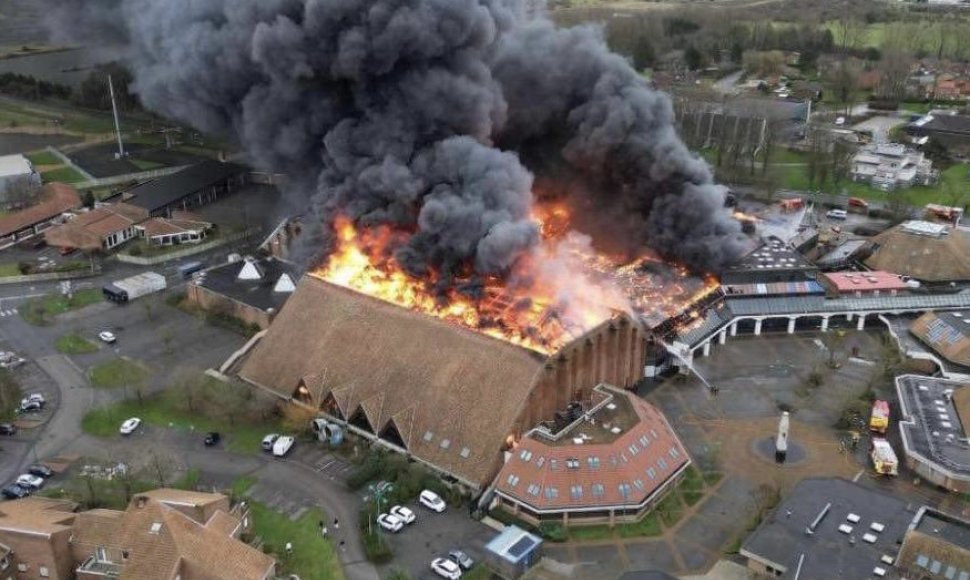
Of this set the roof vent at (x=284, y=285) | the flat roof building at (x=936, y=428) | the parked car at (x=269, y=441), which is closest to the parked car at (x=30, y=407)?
the parked car at (x=269, y=441)

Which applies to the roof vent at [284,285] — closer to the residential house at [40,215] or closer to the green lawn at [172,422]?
the green lawn at [172,422]

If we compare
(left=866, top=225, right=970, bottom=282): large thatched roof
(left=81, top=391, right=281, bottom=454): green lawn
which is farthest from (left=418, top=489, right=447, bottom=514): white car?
(left=866, top=225, right=970, bottom=282): large thatched roof

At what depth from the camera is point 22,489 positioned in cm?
4228

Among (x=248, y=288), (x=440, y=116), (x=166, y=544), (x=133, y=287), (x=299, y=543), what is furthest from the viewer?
(x=133, y=287)

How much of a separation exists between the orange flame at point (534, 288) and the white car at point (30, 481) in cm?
1962

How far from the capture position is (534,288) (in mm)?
50281

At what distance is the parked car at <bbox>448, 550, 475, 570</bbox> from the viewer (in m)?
37.1

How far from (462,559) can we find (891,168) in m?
72.9

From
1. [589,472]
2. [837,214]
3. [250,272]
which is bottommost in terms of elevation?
[837,214]

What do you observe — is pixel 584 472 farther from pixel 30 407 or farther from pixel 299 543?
pixel 30 407

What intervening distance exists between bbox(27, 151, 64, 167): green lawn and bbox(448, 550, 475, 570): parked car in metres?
79.1

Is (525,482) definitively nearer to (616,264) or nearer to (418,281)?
(418,281)

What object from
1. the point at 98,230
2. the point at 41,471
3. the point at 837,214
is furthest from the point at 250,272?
the point at 837,214

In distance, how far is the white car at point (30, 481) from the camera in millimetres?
42594
